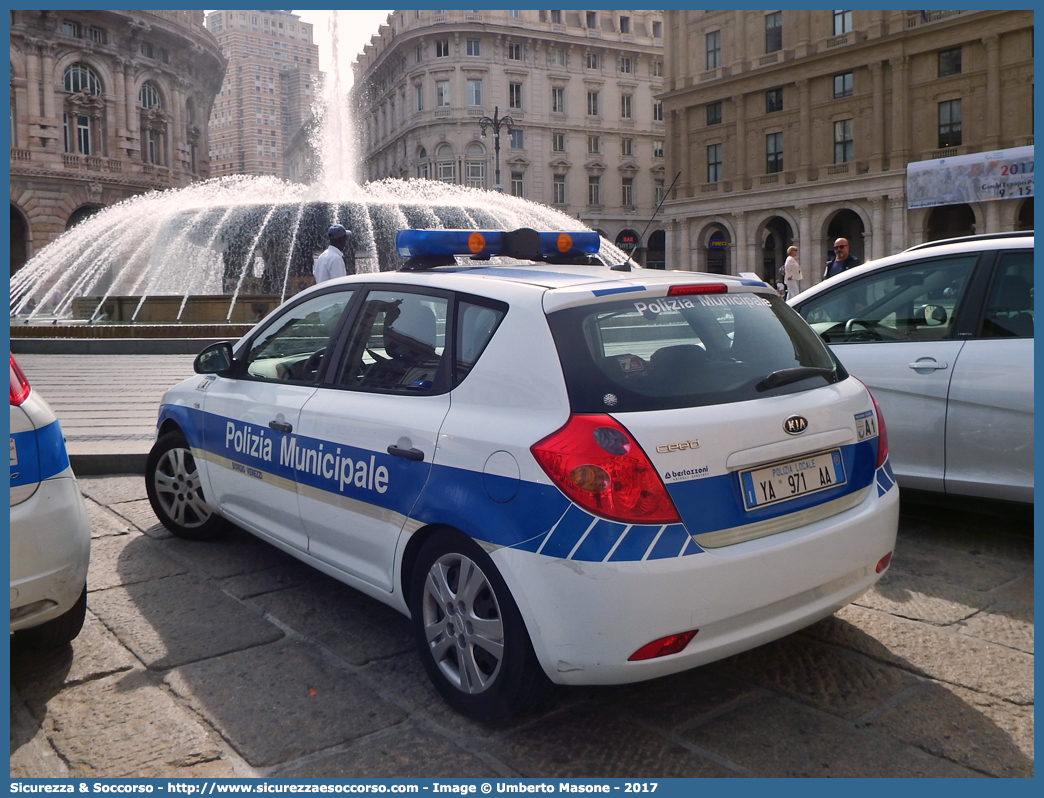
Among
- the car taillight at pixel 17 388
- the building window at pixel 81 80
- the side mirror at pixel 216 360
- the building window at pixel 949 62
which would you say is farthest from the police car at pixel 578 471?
the building window at pixel 81 80

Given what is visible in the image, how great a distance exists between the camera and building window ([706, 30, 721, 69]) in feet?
173

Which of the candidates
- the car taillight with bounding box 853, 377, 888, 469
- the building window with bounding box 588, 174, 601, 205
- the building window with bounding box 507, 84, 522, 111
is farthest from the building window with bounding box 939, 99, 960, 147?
the car taillight with bounding box 853, 377, 888, 469

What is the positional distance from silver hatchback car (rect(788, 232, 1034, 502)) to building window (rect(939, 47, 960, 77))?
147 feet

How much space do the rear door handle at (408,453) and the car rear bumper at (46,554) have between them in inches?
46.0

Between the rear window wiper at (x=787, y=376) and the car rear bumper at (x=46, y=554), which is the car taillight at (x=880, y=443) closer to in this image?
the rear window wiper at (x=787, y=376)

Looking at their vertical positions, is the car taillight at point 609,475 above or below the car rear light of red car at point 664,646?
above

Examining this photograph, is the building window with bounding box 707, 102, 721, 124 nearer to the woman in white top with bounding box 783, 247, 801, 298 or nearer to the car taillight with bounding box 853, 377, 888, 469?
the woman in white top with bounding box 783, 247, 801, 298

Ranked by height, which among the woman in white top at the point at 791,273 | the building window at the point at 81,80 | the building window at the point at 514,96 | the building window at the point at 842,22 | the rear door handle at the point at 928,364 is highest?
the building window at the point at 514,96

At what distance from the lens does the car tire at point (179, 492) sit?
4902 millimetres

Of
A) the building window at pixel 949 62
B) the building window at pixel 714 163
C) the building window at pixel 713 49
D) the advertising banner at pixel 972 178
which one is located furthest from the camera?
the building window at pixel 714 163

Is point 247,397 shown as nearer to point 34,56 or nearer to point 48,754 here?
point 48,754

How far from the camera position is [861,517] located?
3.19 m

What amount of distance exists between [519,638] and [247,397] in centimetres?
210

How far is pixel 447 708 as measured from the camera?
3148 mm
